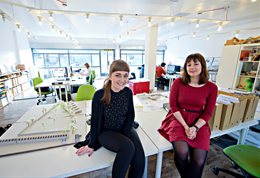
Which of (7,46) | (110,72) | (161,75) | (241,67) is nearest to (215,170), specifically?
(110,72)

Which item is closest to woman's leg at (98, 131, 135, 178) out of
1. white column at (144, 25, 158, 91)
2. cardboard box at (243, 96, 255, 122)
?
cardboard box at (243, 96, 255, 122)

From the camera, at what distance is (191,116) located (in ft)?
4.58

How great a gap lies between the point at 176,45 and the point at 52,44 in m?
7.79

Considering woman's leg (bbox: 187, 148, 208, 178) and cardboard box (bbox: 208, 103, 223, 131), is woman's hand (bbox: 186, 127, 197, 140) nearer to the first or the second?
woman's leg (bbox: 187, 148, 208, 178)

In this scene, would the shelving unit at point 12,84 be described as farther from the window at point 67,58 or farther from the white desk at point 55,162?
the white desk at point 55,162

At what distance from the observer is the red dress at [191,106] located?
1325 millimetres

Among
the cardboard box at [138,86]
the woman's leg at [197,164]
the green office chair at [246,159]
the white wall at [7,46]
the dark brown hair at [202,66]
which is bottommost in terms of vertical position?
the green office chair at [246,159]

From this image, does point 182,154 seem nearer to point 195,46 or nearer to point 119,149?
point 119,149

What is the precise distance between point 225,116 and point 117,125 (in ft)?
4.01

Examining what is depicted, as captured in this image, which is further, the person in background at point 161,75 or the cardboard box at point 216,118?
the person in background at point 161,75

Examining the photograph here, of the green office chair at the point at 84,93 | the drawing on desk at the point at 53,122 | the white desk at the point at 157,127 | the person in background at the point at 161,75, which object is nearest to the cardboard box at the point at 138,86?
the green office chair at the point at 84,93

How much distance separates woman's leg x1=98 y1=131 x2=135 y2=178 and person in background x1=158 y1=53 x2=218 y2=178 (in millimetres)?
453

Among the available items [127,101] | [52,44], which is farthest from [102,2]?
[52,44]

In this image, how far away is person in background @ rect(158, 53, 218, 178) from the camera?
1205 mm
